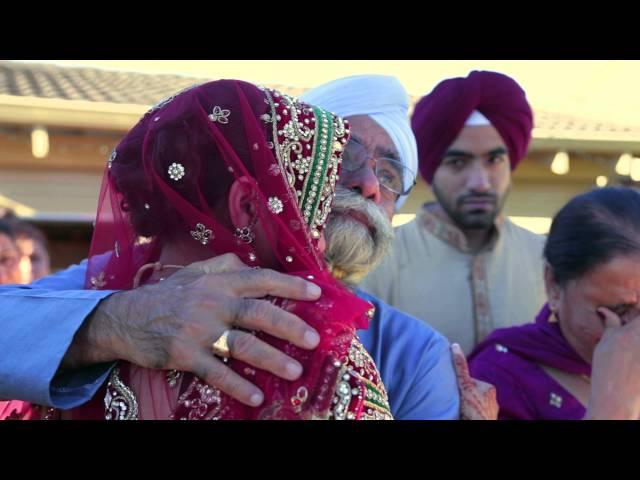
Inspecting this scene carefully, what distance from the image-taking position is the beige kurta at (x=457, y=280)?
352cm

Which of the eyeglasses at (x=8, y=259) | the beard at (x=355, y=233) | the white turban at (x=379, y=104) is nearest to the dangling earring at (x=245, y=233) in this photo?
the beard at (x=355, y=233)

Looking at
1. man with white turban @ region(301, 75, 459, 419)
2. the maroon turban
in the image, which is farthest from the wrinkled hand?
the maroon turban

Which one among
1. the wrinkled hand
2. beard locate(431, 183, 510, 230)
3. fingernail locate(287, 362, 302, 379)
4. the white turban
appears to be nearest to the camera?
fingernail locate(287, 362, 302, 379)

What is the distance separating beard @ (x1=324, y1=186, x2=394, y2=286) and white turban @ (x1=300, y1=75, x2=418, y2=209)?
16.8 inches

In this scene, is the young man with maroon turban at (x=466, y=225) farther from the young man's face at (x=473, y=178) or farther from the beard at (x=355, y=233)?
the beard at (x=355, y=233)

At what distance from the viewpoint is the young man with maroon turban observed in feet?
11.7

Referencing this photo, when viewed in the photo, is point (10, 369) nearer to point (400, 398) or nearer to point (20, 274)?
point (400, 398)

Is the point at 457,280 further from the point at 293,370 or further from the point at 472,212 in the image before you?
the point at 293,370

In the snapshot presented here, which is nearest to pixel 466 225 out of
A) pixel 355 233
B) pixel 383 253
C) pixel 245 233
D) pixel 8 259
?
pixel 383 253

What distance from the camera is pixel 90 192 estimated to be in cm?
784

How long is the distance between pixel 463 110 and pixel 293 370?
268cm

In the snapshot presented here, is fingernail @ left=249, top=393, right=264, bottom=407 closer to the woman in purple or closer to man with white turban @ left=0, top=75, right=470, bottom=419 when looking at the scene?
man with white turban @ left=0, top=75, right=470, bottom=419

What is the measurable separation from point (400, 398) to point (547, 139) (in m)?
6.24
